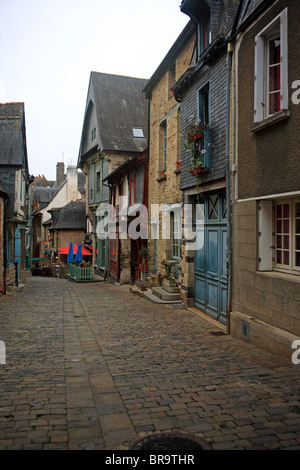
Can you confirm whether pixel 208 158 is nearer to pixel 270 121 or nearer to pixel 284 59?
pixel 270 121

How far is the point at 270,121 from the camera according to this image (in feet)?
19.1

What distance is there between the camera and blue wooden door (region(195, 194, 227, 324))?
8391 mm

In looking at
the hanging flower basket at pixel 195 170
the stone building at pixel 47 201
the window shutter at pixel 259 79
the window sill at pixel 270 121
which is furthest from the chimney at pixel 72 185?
the window sill at pixel 270 121

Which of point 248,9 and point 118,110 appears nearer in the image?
point 248,9

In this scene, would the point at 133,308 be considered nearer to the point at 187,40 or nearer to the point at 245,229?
the point at 245,229

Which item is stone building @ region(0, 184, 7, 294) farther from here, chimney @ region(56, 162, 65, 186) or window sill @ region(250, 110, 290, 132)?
chimney @ region(56, 162, 65, 186)

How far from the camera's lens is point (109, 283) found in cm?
1986

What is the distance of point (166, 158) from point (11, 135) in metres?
7.10

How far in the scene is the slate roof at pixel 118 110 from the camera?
21.3 m

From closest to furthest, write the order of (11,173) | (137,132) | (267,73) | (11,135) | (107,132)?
(267,73) < (11,173) < (11,135) < (107,132) < (137,132)

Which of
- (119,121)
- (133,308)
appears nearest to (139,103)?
(119,121)

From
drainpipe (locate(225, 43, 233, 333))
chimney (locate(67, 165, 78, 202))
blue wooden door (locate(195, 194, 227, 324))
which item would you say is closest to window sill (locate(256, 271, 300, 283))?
drainpipe (locate(225, 43, 233, 333))

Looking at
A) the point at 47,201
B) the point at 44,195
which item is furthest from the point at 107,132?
the point at 44,195

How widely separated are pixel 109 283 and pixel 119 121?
9.14m
